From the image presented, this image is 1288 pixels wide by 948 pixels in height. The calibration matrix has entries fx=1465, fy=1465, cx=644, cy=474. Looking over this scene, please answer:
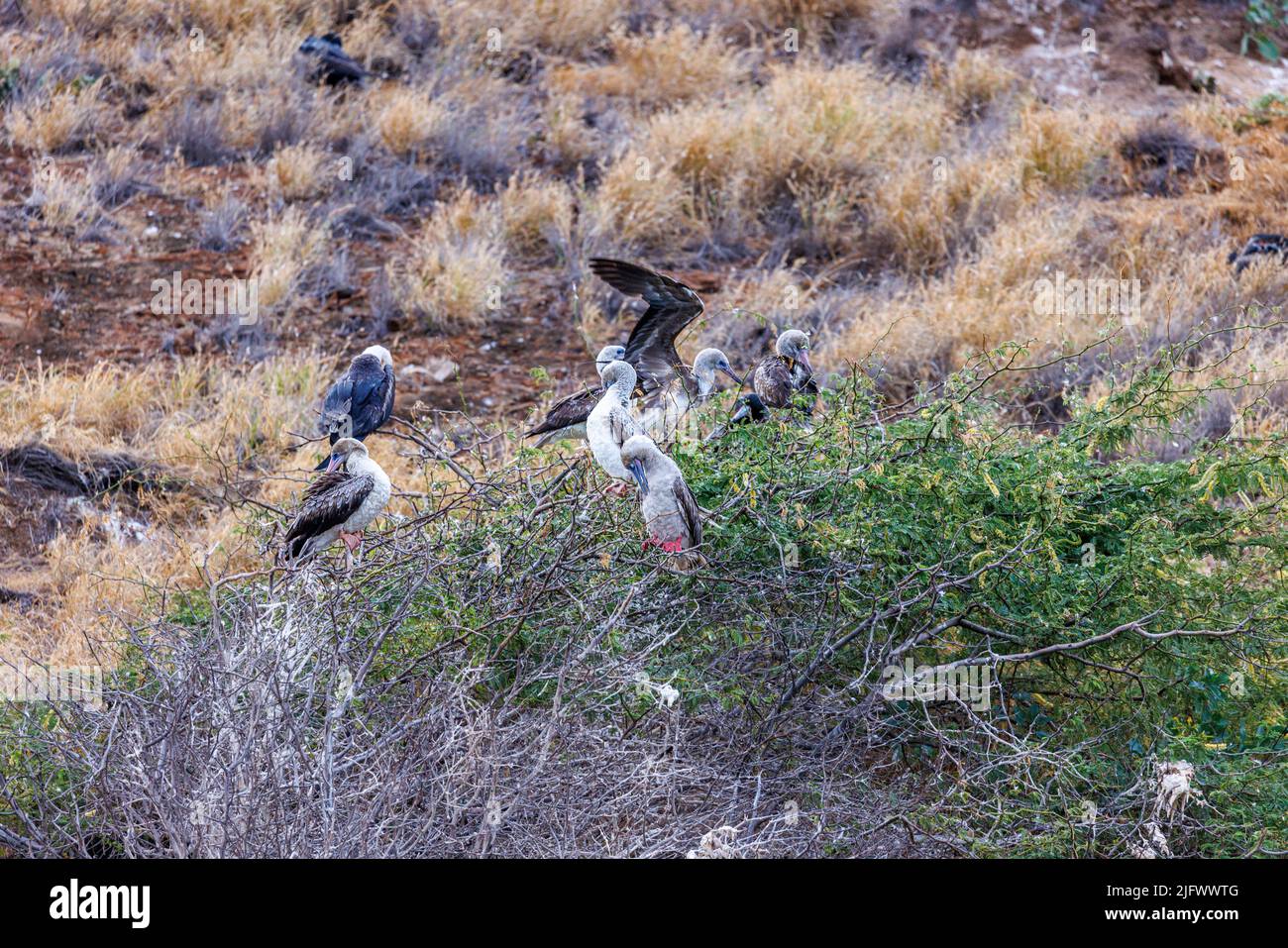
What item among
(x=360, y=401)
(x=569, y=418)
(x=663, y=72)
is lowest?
(x=663, y=72)

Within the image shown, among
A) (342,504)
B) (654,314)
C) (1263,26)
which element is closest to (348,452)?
(342,504)

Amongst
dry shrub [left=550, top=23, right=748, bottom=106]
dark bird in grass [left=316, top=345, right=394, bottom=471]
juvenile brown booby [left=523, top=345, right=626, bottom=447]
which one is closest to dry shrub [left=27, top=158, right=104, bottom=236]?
dry shrub [left=550, top=23, right=748, bottom=106]

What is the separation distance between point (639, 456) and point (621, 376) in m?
0.62

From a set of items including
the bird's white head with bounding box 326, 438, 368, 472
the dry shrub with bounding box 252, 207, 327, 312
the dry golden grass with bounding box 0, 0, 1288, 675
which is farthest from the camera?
the dry shrub with bounding box 252, 207, 327, 312

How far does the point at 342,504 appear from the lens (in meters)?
5.60

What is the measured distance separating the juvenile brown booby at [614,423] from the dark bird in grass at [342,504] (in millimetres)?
918

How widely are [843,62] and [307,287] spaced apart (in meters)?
5.96

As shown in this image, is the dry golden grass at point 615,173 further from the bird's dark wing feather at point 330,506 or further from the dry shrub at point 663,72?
the bird's dark wing feather at point 330,506

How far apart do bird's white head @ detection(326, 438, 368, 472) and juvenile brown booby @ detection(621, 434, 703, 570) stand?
123cm

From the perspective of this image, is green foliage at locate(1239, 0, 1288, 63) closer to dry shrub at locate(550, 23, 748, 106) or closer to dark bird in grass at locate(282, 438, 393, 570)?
dry shrub at locate(550, 23, 748, 106)

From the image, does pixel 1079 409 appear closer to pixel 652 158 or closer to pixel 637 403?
pixel 637 403

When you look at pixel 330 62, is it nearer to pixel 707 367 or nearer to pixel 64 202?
pixel 64 202

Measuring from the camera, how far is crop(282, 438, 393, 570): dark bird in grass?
5.61 metres

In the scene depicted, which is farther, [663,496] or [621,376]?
[621,376]
